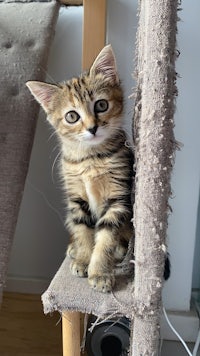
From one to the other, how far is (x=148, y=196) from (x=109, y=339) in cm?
56

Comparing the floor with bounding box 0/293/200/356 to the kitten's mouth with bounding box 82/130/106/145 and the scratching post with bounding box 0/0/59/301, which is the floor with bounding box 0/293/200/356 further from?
the kitten's mouth with bounding box 82/130/106/145

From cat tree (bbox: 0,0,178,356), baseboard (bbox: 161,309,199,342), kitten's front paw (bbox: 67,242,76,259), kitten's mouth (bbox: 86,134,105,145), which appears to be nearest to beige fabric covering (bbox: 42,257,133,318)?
cat tree (bbox: 0,0,178,356)

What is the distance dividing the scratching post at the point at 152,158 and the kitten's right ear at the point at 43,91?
27cm

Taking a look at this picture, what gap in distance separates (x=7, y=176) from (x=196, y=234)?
55cm

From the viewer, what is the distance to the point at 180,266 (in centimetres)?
126

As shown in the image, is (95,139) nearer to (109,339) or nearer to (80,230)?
(80,230)

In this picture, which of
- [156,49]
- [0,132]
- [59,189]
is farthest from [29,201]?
[156,49]

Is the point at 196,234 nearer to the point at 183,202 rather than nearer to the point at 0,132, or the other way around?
the point at 183,202

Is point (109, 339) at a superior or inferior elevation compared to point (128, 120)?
inferior

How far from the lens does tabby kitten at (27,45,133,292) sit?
88 cm

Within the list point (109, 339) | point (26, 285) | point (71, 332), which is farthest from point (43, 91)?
point (26, 285)

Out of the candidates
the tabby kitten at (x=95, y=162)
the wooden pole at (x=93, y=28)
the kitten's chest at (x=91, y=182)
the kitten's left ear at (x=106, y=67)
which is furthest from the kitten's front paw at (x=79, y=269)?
the wooden pole at (x=93, y=28)

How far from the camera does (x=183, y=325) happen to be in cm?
128

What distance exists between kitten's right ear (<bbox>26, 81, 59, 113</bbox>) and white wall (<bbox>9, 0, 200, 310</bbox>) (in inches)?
7.8
